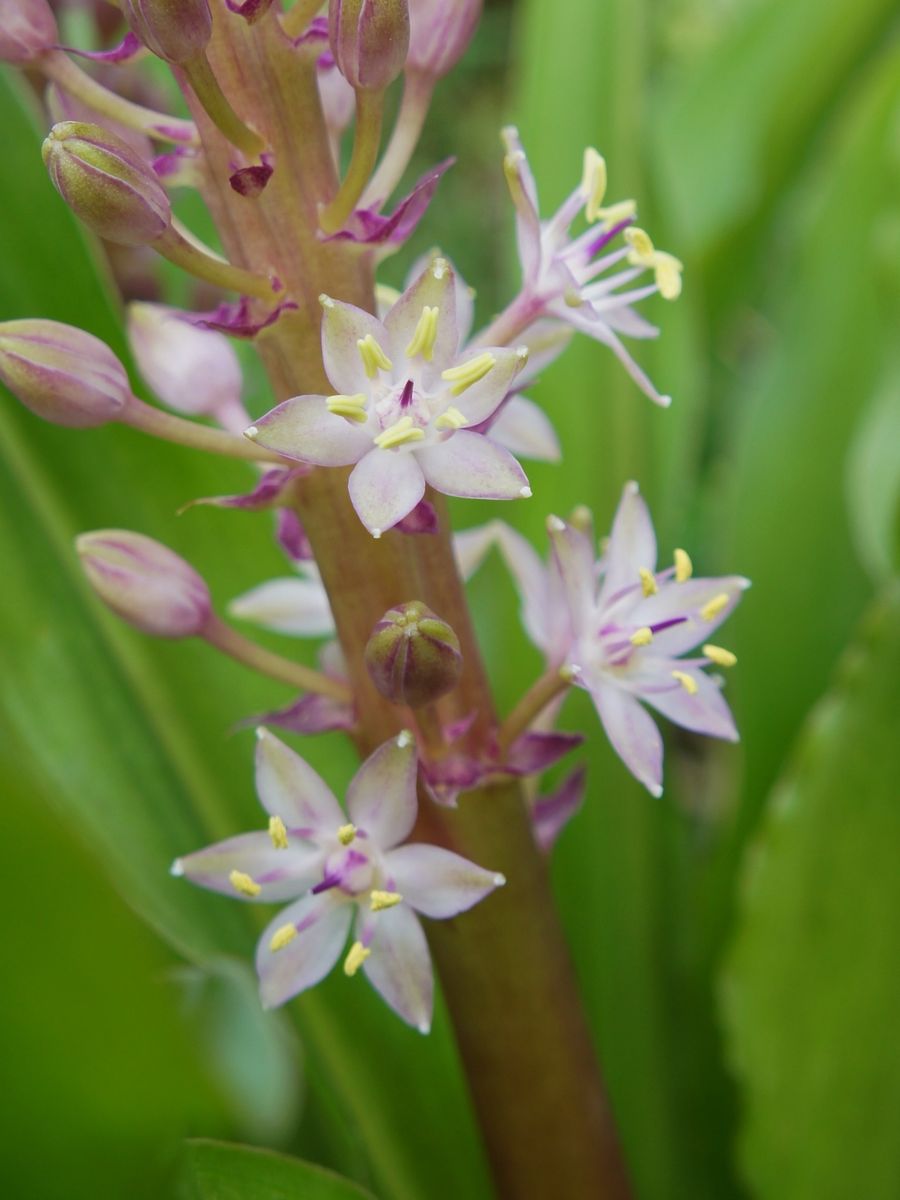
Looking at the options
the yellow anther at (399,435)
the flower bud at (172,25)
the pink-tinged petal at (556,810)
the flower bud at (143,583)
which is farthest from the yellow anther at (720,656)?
the flower bud at (172,25)

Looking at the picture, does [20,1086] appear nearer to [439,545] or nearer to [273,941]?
[273,941]

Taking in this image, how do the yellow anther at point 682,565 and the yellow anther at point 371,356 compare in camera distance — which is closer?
the yellow anther at point 371,356

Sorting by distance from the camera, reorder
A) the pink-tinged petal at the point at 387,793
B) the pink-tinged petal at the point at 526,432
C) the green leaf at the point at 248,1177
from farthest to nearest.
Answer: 1. the pink-tinged petal at the point at 526,432
2. the pink-tinged petal at the point at 387,793
3. the green leaf at the point at 248,1177

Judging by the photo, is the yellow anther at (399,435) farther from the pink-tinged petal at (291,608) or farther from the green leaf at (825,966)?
the green leaf at (825,966)

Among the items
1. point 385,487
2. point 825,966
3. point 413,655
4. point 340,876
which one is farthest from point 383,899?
point 825,966

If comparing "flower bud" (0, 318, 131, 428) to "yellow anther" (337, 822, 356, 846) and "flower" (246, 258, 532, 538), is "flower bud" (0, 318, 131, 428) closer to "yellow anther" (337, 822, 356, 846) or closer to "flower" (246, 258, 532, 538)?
"flower" (246, 258, 532, 538)

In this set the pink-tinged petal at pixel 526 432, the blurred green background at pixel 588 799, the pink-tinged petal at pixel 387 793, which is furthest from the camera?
the pink-tinged petal at pixel 526 432

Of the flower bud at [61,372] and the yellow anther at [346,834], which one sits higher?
the flower bud at [61,372]

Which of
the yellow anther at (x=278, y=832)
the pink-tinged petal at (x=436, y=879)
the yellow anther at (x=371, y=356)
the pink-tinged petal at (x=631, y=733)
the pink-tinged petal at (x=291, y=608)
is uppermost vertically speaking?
the yellow anther at (x=371, y=356)
